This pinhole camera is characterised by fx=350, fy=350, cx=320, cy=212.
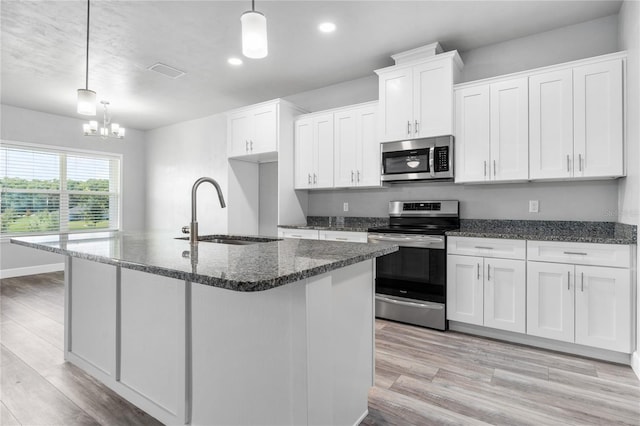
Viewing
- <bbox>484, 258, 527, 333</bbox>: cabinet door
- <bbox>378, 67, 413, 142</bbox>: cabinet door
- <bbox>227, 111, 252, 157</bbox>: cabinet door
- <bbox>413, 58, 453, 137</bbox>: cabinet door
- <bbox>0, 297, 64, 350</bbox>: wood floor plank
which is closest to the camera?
<bbox>484, 258, 527, 333</bbox>: cabinet door

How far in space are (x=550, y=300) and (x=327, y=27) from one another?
2925 millimetres

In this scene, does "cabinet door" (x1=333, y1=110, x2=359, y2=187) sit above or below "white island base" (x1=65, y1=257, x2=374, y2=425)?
above

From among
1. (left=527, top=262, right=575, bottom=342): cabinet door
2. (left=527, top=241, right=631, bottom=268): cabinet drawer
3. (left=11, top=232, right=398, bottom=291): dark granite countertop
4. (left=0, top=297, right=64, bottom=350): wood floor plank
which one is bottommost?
(left=0, top=297, right=64, bottom=350): wood floor plank

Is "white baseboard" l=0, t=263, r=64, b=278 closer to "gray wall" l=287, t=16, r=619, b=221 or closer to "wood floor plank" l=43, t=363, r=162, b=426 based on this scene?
"wood floor plank" l=43, t=363, r=162, b=426

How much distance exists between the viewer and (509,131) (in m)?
3.06

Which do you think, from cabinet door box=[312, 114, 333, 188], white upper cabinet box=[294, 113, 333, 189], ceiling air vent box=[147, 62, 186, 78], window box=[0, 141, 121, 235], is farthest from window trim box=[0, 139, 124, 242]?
cabinet door box=[312, 114, 333, 188]

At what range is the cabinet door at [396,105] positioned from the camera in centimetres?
350

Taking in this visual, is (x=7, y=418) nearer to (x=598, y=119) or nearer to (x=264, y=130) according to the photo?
(x=264, y=130)

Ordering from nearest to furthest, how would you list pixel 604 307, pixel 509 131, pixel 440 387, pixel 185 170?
pixel 440 387
pixel 604 307
pixel 509 131
pixel 185 170

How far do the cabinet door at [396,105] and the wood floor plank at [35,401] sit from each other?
325cm

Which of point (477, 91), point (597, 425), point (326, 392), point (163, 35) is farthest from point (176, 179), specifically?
point (597, 425)

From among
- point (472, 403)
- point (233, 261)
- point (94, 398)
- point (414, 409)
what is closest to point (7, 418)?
point (94, 398)

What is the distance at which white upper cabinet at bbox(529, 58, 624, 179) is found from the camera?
8.70 feet

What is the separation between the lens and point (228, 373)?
Answer: 57.9 inches
